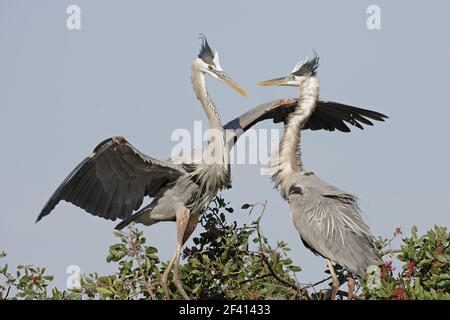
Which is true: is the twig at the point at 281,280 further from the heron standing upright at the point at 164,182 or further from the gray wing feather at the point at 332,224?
the heron standing upright at the point at 164,182

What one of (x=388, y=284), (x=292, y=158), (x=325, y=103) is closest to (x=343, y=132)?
(x=325, y=103)

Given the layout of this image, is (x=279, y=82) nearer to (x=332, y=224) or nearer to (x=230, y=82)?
(x=230, y=82)

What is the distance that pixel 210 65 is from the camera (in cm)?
933

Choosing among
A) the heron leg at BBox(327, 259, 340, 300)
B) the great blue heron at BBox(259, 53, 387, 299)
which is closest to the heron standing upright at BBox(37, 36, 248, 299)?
the great blue heron at BBox(259, 53, 387, 299)

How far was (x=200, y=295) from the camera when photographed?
308 inches

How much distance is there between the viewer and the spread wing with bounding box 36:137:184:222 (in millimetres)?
8070

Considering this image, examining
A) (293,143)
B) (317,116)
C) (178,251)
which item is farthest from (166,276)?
(317,116)

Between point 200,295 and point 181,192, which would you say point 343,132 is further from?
point 200,295

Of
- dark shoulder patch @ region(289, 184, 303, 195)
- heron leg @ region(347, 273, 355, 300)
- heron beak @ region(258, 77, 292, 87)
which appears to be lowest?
heron leg @ region(347, 273, 355, 300)

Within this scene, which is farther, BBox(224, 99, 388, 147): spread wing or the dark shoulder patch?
BBox(224, 99, 388, 147): spread wing

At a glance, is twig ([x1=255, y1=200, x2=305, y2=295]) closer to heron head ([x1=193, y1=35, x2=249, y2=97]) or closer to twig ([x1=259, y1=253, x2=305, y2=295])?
twig ([x1=259, y1=253, x2=305, y2=295])

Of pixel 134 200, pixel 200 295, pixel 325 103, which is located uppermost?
pixel 325 103
